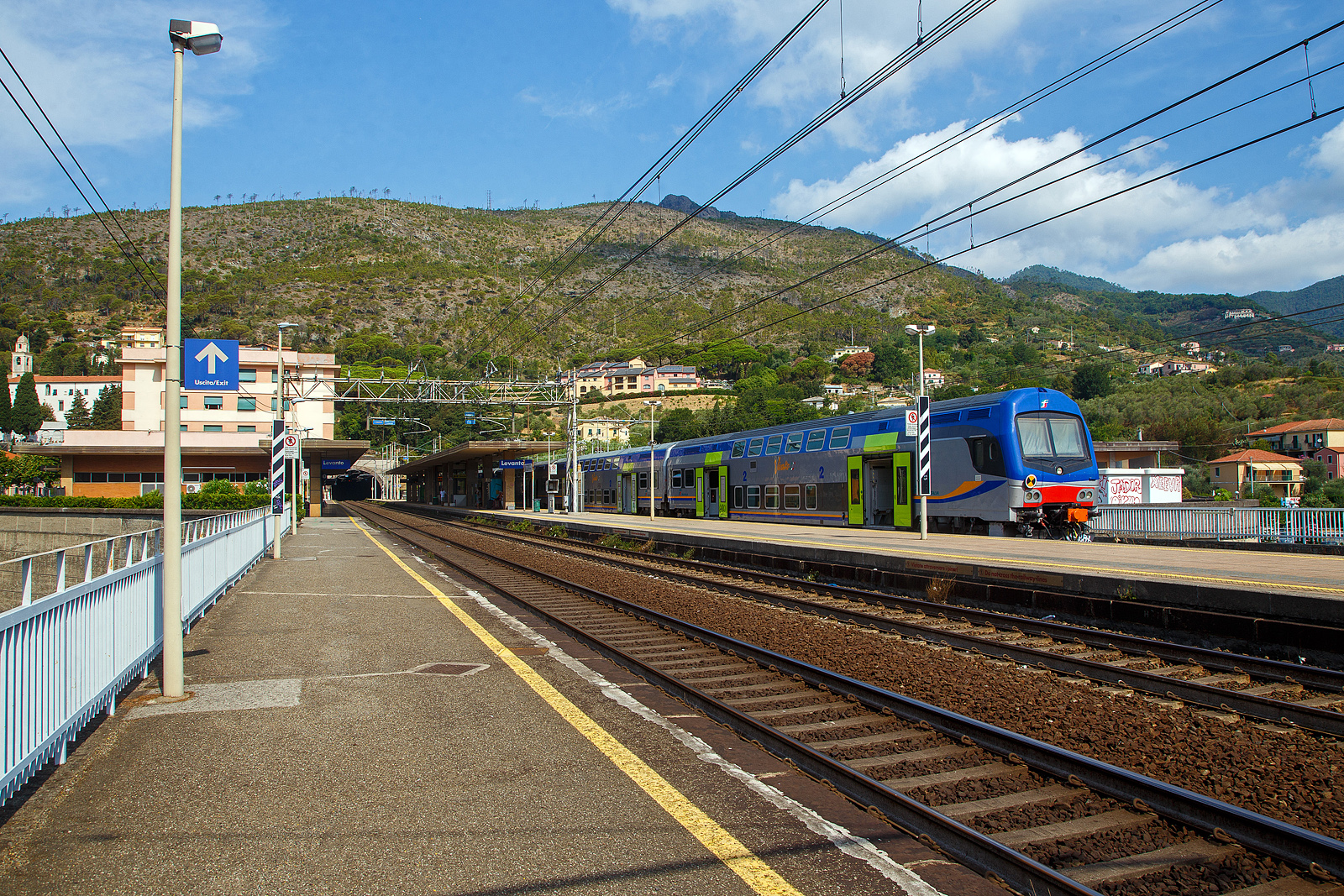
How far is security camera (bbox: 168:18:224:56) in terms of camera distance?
7.28 metres

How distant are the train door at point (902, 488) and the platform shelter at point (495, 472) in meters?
33.5

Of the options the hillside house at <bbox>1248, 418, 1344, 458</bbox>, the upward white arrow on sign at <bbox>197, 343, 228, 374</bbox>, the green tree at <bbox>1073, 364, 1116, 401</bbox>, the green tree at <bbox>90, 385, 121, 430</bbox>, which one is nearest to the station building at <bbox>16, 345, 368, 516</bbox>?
the upward white arrow on sign at <bbox>197, 343, 228, 374</bbox>

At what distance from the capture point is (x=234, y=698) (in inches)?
272

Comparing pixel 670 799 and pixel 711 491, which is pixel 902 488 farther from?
pixel 670 799

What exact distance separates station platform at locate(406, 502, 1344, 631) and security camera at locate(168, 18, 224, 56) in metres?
11.4

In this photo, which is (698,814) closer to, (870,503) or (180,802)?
(180,802)

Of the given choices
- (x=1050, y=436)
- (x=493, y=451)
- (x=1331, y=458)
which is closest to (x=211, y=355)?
(x=1050, y=436)

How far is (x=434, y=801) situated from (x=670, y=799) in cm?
129

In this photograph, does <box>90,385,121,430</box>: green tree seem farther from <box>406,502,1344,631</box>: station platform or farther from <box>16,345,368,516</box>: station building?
<box>406,502,1344,631</box>: station platform

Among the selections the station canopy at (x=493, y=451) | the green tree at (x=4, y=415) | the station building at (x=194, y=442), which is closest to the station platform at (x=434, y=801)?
the station building at (x=194, y=442)

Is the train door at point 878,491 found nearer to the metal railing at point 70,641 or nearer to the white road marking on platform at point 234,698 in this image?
the white road marking on platform at point 234,698

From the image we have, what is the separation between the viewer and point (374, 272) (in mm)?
157250

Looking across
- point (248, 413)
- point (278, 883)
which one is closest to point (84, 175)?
point (278, 883)

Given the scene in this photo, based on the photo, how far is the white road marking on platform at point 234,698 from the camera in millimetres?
6493
